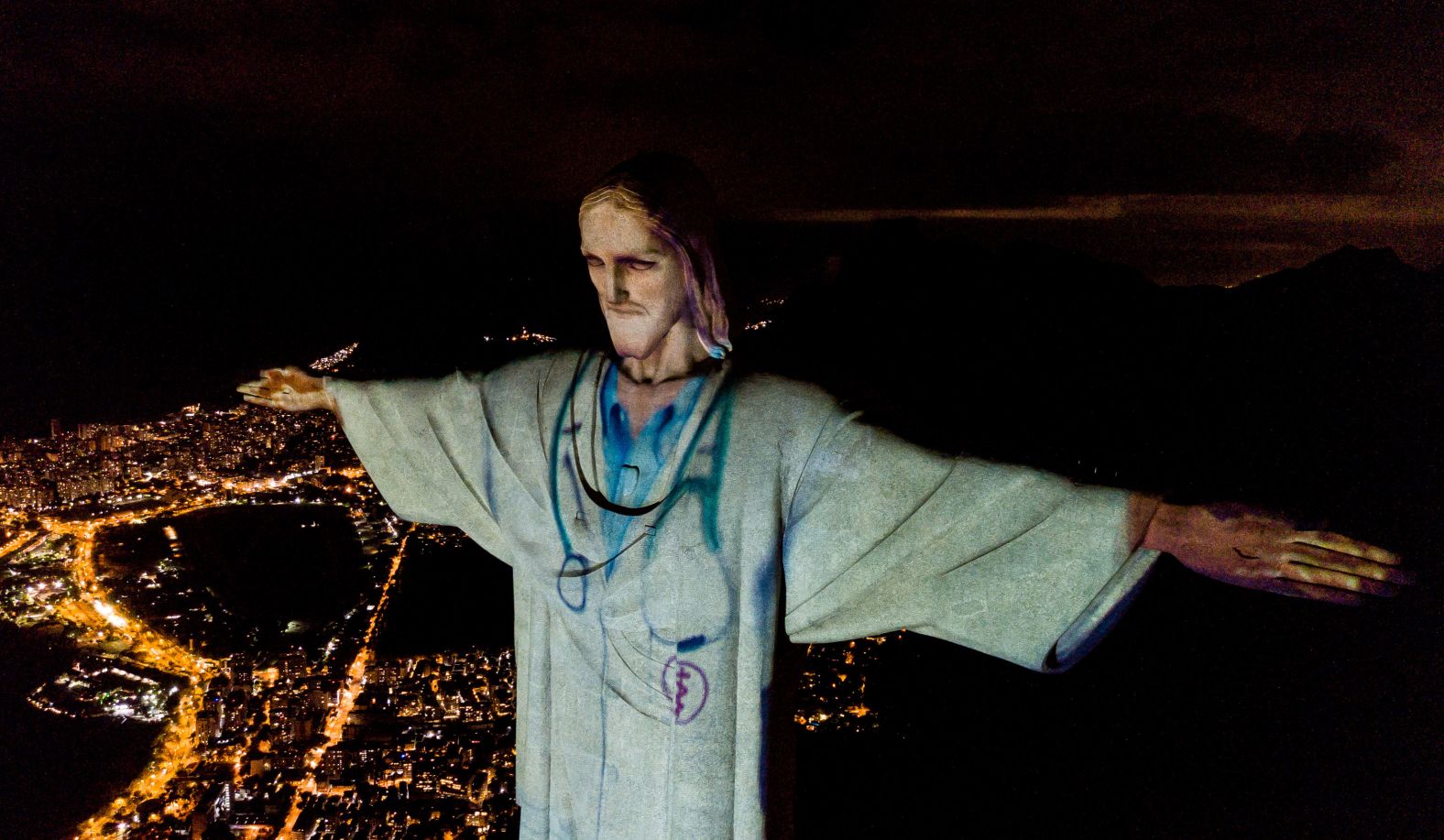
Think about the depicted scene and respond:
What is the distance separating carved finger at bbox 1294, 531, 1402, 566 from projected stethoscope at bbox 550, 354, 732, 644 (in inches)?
51.8

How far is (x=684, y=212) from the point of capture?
6.39 feet

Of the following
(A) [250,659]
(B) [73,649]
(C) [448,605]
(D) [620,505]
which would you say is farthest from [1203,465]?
(B) [73,649]

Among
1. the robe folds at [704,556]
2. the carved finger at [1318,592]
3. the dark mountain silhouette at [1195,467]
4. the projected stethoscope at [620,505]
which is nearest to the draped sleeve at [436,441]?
the robe folds at [704,556]

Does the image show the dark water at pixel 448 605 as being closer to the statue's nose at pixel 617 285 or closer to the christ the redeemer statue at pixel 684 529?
the christ the redeemer statue at pixel 684 529

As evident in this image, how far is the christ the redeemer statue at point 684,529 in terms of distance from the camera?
174cm

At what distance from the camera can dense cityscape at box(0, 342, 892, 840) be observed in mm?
5535

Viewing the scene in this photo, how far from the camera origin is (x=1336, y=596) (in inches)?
55.7

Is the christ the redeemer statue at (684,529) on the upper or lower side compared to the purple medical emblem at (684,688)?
upper

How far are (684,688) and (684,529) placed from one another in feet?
1.51

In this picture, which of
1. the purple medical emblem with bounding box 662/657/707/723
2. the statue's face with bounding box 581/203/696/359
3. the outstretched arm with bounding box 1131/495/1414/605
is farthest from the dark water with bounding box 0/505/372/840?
the outstretched arm with bounding box 1131/495/1414/605

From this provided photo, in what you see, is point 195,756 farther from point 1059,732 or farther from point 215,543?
point 1059,732

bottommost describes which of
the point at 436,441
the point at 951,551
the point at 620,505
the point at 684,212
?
the point at 951,551

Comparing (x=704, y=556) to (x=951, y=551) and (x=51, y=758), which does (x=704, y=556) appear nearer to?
(x=951, y=551)

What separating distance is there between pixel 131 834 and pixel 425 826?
2592 mm
